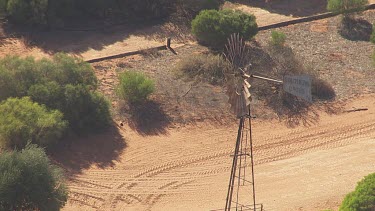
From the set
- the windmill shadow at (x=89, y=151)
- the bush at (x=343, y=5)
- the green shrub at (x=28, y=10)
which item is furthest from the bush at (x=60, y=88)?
the bush at (x=343, y=5)

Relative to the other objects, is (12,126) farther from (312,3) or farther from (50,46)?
(312,3)

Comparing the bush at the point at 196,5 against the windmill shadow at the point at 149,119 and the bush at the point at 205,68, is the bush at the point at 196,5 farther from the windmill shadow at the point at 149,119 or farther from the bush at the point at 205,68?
the windmill shadow at the point at 149,119

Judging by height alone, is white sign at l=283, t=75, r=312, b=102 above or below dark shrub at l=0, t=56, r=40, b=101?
above

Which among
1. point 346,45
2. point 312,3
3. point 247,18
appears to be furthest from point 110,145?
point 312,3

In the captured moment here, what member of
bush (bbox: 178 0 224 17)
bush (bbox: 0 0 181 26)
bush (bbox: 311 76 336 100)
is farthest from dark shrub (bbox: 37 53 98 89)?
bush (bbox: 178 0 224 17)

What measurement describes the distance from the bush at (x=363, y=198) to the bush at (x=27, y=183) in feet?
26.7

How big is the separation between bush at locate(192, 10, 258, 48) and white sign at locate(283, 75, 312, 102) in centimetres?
1681

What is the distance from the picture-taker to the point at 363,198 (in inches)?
760

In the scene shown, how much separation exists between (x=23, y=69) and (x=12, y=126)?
3.30 m

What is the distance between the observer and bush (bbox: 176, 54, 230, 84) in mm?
29375

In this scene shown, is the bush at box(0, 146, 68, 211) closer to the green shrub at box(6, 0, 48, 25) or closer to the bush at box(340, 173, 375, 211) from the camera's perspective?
the bush at box(340, 173, 375, 211)

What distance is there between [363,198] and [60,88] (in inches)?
443

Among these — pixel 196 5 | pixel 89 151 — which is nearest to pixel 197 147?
pixel 89 151

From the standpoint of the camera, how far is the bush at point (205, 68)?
29.4 metres
